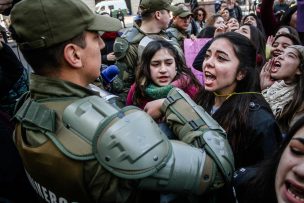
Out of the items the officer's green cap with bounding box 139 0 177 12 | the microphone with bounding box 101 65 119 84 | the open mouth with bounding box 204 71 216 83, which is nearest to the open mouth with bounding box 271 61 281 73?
the open mouth with bounding box 204 71 216 83

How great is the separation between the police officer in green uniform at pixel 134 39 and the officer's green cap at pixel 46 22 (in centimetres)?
→ 219

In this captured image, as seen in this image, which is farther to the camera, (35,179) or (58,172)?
(35,179)

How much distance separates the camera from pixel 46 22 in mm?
1200

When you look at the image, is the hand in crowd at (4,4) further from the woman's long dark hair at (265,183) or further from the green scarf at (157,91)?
the woman's long dark hair at (265,183)

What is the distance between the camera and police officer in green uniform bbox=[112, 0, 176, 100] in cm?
370

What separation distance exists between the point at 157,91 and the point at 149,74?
30 cm

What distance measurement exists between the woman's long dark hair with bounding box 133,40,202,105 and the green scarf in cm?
6

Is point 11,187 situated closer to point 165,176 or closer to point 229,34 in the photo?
point 165,176

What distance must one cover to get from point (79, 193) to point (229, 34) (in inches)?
58.3

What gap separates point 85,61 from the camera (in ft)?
4.25

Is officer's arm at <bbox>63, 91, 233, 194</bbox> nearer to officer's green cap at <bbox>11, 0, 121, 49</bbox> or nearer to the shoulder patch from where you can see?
officer's green cap at <bbox>11, 0, 121, 49</bbox>

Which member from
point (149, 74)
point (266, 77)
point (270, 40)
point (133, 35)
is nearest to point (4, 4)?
point (149, 74)

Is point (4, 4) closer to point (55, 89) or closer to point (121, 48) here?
point (55, 89)

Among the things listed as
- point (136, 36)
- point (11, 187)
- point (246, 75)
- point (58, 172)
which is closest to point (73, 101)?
point (58, 172)
